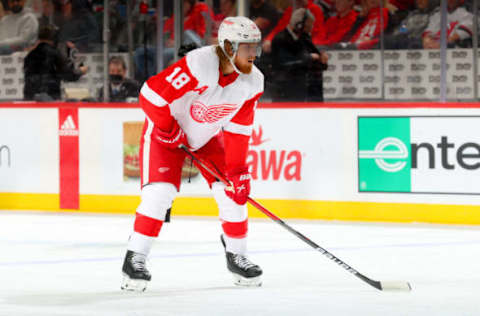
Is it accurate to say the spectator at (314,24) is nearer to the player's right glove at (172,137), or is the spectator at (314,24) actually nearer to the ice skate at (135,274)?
the player's right glove at (172,137)

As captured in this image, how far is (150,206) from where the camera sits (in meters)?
5.11

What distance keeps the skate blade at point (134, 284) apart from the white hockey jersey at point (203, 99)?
29.2 inches

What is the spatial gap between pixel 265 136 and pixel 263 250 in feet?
6.14

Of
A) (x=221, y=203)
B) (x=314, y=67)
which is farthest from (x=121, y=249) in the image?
(x=314, y=67)

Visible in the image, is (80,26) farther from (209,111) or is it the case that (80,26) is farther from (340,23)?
(209,111)

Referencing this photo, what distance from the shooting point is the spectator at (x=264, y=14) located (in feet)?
28.2

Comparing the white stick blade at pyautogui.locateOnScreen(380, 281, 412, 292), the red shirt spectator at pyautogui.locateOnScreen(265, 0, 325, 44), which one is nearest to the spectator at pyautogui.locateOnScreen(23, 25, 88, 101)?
the red shirt spectator at pyautogui.locateOnScreen(265, 0, 325, 44)

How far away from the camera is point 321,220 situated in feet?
26.9

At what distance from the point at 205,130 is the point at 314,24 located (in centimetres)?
354

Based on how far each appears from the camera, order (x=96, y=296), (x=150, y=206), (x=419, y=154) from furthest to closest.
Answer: (x=419, y=154), (x=150, y=206), (x=96, y=296)

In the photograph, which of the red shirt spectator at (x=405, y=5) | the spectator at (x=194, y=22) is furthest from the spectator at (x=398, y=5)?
the spectator at (x=194, y=22)

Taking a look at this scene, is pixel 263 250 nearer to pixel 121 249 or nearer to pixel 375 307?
pixel 121 249

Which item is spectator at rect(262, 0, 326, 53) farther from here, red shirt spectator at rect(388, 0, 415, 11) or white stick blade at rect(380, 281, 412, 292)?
white stick blade at rect(380, 281, 412, 292)

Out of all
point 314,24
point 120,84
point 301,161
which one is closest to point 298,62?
point 314,24
